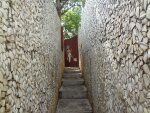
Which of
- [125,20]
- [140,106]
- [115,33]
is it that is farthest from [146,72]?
[115,33]

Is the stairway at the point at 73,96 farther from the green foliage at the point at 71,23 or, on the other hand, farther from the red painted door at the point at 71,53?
→ the green foliage at the point at 71,23

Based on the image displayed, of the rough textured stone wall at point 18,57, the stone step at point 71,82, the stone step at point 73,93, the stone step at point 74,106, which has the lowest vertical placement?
the stone step at point 74,106

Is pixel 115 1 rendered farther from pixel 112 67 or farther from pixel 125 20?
pixel 112 67

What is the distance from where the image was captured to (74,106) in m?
6.86

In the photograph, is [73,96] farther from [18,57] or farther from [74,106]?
Answer: [18,57]

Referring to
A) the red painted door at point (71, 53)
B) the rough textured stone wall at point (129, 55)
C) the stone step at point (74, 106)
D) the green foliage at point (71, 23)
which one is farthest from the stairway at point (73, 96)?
the green foliage at point (71, 23)

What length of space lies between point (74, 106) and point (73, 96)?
37.7 inches

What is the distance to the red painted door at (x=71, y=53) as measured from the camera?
44.4 ft

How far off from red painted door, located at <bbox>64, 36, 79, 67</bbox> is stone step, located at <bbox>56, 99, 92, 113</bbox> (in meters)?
6.09

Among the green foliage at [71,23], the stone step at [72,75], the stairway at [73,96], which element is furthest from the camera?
the green foliage at [71,23]

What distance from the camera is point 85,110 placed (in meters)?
6.38

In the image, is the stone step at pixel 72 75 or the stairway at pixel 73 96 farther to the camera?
the stone step at pixel 72 75

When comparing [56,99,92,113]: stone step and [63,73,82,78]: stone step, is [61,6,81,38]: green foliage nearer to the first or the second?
[63,73,82,78]: stone step

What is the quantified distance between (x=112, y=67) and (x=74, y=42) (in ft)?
35.5
